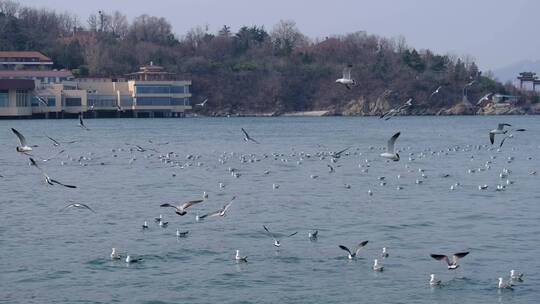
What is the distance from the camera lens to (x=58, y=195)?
3859 cm

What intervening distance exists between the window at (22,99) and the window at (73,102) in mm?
5063

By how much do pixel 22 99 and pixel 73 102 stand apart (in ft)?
21.6

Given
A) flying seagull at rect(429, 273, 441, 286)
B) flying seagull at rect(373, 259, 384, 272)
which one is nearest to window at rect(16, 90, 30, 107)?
flying seagull at rect(373, 259, 384, 272)

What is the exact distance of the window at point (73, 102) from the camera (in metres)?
136

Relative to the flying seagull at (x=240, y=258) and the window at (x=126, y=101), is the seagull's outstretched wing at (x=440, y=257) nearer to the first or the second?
the flying seagull at (x=240, y=258)

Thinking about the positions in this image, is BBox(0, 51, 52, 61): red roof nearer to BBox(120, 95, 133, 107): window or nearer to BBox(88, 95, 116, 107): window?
BBox(88, 95, 116, 107): window

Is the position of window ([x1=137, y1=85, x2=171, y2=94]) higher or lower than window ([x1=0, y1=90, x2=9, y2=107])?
higher

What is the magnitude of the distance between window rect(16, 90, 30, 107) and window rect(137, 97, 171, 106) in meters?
14.6

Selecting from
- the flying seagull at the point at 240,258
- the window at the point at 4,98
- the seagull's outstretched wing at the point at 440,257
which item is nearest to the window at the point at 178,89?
the window at the point at 4,98

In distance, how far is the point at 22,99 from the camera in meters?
132

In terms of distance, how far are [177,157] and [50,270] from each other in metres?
34.0

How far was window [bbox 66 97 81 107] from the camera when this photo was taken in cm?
13550

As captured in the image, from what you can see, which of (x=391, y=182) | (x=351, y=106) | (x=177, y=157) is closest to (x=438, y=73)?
(x=351, y=106)

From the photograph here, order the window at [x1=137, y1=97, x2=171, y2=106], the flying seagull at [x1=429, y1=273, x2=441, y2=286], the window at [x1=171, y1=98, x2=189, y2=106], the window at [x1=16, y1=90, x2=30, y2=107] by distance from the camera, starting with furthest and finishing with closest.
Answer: the window at [x1=171, y1=98, x2=189, y2=106] → the window at [x1=137, y1=97, x2=171, y2=106] → the window at [x1=16, y1=90, x2=30, y2=107] → the flying seagull at [x1=429, y1=273, x2=441, y2=286]
